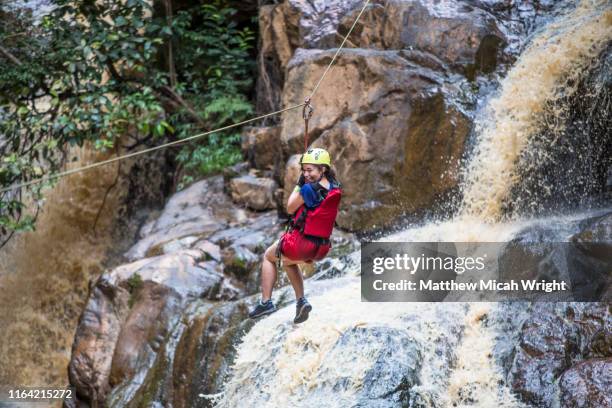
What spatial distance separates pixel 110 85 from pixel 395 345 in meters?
7.59

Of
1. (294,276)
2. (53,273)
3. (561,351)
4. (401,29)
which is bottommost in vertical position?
(53,273)

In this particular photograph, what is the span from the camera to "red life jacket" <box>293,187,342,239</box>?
5816 millimetres

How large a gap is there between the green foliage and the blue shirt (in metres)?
5.65

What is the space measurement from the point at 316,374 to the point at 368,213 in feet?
11.4

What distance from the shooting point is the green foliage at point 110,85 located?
36.8ft

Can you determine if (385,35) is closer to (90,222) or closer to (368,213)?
(368,213)

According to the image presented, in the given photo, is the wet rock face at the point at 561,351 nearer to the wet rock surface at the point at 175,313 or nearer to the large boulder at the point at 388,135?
the wet rock surface at the point at 175,313

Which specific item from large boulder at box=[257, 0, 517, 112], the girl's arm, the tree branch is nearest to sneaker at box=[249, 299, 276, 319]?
the girl's arm

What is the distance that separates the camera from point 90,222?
13.1m

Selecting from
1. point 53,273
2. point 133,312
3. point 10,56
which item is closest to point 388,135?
point 133,312

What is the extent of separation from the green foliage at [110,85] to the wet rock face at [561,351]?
6.66m

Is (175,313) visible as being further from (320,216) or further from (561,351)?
(561,351)

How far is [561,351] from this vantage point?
581cm

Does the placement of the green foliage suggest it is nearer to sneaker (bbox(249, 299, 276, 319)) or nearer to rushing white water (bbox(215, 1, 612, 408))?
rushing white water (bbox(215, 1, 612, 408))
